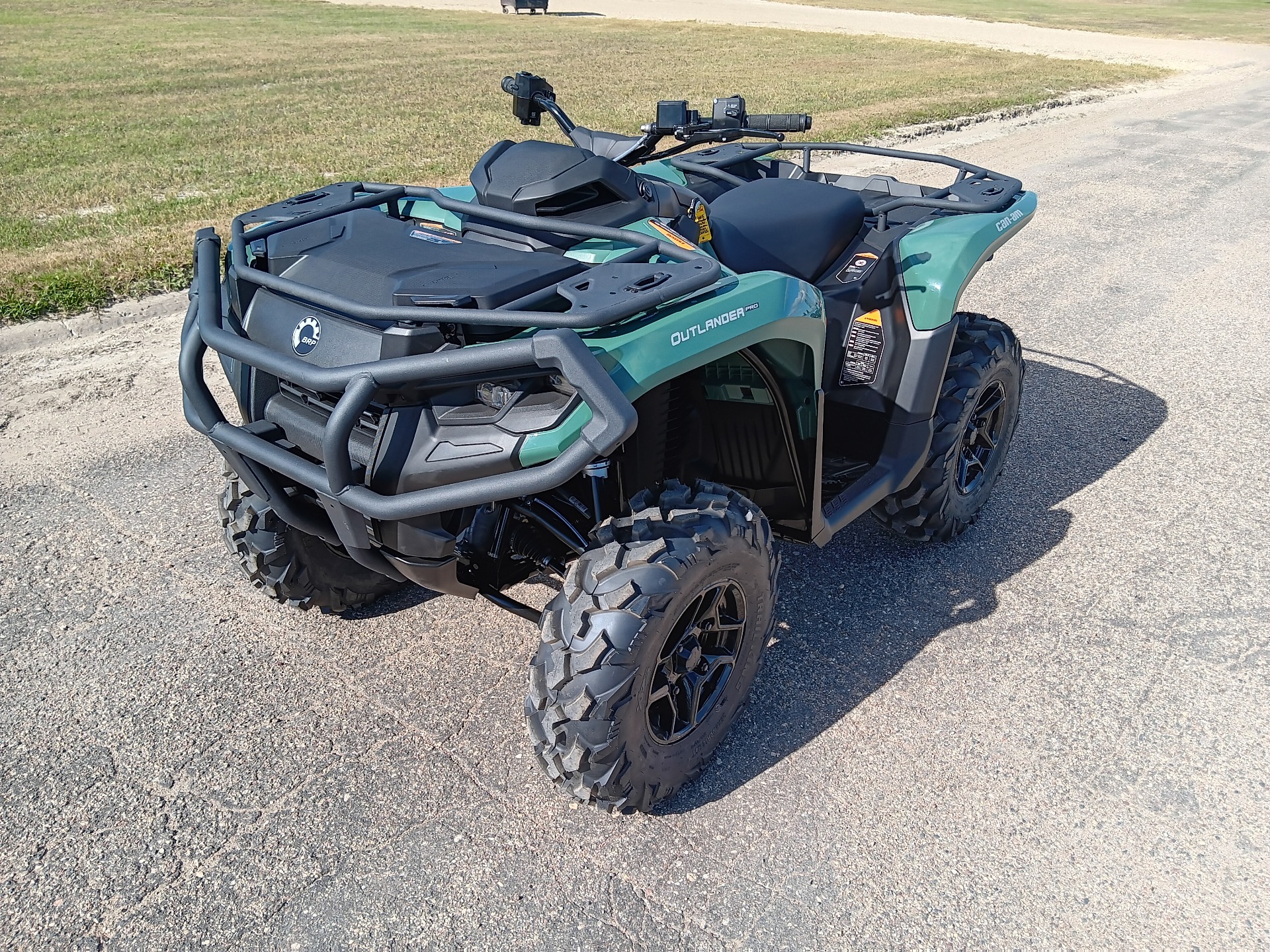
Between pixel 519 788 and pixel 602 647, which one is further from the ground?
pixel 602 647

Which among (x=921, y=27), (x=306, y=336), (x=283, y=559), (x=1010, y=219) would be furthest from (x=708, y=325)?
(x=921, y=27)

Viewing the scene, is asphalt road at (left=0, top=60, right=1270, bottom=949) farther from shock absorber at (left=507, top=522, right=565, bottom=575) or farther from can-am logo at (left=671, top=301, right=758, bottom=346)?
can-am logo at (left=671, top=301, right=758, bottom=346)

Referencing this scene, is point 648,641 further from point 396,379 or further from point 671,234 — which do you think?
point 671,234

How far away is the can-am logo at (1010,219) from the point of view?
370 cm

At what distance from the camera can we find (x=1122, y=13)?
37688 mm

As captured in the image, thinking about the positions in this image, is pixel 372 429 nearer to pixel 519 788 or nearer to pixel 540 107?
pixel 519 788

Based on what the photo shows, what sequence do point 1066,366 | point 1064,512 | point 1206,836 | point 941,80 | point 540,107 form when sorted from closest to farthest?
point 1206,836
point 540,107
point 1064,512
point 1066,366
point 941,80

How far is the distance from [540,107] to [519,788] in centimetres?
224

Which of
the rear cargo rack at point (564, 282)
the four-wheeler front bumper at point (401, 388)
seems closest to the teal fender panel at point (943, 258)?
the rear cargo rack at point (564, 282)

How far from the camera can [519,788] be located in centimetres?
272

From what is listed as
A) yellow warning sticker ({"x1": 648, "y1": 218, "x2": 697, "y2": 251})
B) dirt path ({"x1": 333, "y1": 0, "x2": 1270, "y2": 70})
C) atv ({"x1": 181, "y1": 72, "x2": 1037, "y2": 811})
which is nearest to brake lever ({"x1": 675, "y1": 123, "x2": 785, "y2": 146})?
→ atv ({"x1": 181, "y1": 72, "x2": 1037, "y2": 811})

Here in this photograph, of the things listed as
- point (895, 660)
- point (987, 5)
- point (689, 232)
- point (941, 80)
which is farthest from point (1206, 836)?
point (987, 5)

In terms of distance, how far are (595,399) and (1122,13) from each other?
42.4m

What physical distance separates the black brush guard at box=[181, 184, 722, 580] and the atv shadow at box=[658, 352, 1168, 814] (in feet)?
3.36
